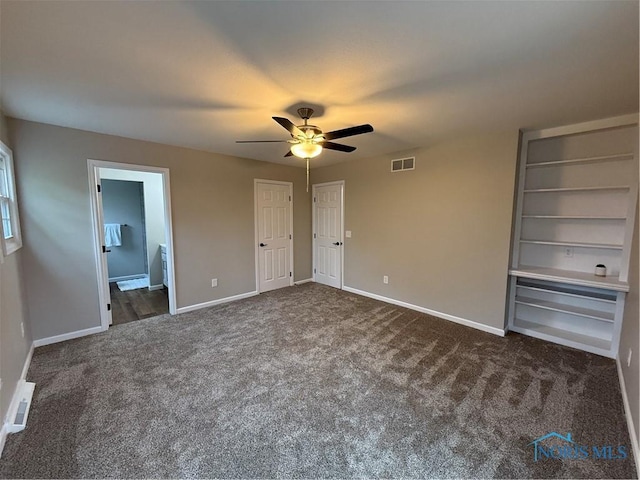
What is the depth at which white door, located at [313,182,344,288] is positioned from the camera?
16.4ft

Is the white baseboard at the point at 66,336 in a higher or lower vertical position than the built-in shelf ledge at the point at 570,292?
lower

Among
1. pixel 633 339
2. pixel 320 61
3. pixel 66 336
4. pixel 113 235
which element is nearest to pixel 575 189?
pixel 633 339

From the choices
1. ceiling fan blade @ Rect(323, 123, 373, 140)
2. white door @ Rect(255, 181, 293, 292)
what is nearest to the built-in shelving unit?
ceiling fan blade @ Rect(323, 123, 373, 140)

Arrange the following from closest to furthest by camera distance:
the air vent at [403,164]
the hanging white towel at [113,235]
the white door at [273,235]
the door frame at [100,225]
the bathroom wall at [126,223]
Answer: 1. the door frame at [100,225]
2. the air vent at [403,164]
3. the white door at [273,235]
4. the hanging white towel at [113,235]
5. the bathroom wall at [126,223]

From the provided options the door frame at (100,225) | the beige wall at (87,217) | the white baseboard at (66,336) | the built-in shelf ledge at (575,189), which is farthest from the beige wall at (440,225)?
the white baseboard at (66,336)

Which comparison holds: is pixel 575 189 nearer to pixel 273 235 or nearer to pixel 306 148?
pixel 306 148

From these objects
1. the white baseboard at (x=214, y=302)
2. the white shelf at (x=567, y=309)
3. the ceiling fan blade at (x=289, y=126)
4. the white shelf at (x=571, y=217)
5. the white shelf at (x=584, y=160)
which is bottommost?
the white baseboard at (x=214, y=302)

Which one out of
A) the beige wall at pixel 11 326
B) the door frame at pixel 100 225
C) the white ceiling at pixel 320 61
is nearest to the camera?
the white ceiling at pixel 320 61

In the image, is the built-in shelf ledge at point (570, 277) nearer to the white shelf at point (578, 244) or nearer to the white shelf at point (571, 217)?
the white shelf at point (578, 244)

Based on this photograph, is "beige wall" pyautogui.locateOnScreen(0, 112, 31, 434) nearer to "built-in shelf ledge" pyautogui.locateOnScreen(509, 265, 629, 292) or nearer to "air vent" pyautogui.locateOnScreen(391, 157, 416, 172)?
"air vent" pyautogui.locateOnScreen(391, 157, 416, 172)

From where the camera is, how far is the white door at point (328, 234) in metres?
5.01

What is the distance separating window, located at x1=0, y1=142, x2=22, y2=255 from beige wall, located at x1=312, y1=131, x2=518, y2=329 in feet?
13.5

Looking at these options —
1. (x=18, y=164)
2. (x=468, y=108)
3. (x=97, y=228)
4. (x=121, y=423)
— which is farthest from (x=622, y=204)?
(x=18, y=164)

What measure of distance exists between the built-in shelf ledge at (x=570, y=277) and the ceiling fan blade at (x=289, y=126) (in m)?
2.85
